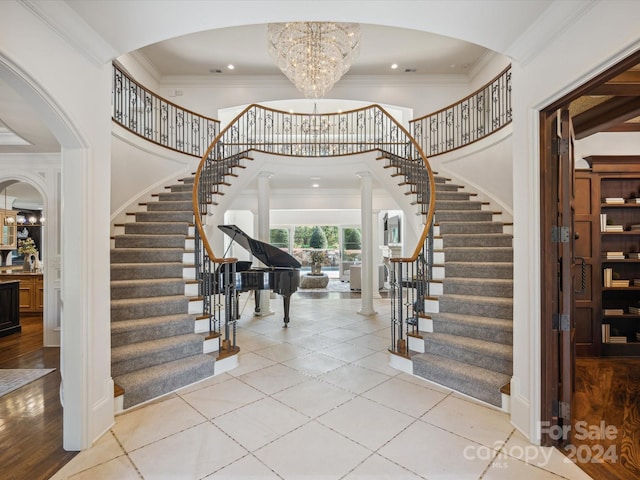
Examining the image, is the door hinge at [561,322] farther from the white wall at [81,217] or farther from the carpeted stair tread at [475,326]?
the white wall at [81,217]

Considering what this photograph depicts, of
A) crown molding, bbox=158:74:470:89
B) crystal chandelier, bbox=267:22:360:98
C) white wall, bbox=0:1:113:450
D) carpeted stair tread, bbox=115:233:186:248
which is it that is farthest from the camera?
crown molding, bbox=158:74:470:89

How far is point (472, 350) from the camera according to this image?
9.98 feet

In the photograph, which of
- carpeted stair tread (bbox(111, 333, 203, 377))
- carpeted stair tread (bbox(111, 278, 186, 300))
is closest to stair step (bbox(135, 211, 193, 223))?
carpeted stair tread (bbox(111, 278, 186, 300))

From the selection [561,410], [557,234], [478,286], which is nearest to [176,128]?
[478,286]

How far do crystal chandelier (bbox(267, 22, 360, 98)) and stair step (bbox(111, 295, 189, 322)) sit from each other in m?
3.47

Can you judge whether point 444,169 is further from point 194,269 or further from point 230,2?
point 230,2

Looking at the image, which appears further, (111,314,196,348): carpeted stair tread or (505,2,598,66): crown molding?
(111,314,196,348): carpeted stair tread

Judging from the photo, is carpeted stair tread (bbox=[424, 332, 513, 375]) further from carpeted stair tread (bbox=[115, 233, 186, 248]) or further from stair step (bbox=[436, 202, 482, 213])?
carpeted stair tread (bbox=[115, 233, 186, 248])

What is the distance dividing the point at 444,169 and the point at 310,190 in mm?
4119

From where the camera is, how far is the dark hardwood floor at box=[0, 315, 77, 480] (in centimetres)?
199

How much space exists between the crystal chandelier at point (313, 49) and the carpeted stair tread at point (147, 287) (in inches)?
130

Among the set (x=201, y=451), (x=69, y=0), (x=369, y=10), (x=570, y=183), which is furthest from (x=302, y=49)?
(x=201, y=451)

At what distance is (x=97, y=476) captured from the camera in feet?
6.23

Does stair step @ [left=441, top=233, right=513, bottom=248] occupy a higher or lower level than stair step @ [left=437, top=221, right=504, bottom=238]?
lower
